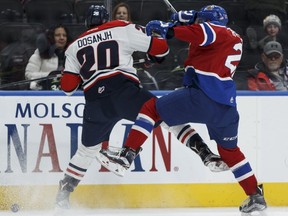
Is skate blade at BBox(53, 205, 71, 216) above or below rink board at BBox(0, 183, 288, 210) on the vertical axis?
above

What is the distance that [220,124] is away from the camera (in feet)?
18.9

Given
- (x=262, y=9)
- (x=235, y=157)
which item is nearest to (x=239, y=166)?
(x=235, y=157)

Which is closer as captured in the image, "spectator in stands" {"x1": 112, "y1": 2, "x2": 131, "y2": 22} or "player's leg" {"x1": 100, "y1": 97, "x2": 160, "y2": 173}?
"player's leg" {"x1": 100, "y1": 97, "x2": 160, "y2": 173}

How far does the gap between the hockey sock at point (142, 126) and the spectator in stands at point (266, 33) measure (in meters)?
1.75

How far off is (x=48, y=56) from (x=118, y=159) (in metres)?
1.62

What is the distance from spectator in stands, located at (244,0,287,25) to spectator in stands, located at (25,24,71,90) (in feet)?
4.91

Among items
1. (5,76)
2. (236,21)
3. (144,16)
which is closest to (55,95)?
(5,76)

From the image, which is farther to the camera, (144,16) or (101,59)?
(144,16)

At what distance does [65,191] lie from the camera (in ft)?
20.8

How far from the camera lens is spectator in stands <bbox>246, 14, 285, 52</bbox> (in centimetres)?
733

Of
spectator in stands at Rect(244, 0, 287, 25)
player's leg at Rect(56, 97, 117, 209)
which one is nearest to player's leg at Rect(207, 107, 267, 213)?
player's leg at Rect(56, 97, 117, 209)

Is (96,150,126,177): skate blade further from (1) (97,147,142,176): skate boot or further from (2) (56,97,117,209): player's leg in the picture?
(2) (56,97,117,209): player's leg

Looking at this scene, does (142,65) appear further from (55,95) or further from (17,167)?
(17,167)

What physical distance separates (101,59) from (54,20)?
1.75 meters
